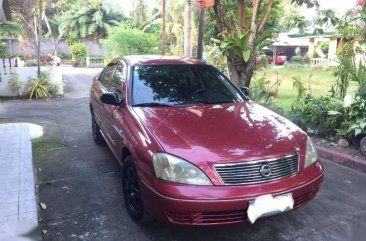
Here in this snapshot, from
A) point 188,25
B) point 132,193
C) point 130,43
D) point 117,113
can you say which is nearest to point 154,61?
point 117,113

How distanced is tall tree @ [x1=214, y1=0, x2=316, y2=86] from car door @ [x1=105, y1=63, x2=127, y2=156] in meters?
2.26

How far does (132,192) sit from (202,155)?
40.4 inches

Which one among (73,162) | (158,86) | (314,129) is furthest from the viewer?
(314,129)

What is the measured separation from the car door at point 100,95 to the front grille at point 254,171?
87.8 inches

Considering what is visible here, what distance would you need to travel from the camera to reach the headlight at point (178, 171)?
288cm

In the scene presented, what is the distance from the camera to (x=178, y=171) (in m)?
2.91

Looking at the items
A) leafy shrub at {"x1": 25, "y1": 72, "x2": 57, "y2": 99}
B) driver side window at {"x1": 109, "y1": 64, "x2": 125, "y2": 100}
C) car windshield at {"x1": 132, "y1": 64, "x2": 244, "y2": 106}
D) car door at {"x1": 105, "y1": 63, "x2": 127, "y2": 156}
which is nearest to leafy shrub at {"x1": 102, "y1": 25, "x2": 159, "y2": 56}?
leafy shrub at {"x1": 25, "y1": 72, "x2": 57, "y2": 99}

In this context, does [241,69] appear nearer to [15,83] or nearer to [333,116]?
[333,116]

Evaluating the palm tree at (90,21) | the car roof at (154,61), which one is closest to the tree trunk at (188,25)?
the car roof at (154,61)

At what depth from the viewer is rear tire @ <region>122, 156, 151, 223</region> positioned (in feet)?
11.3

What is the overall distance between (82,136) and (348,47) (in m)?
5.43

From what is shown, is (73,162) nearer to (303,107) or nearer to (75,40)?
(303,107)

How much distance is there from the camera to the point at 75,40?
102ft

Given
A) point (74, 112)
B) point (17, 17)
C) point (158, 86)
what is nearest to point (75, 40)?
point (17, 17)
